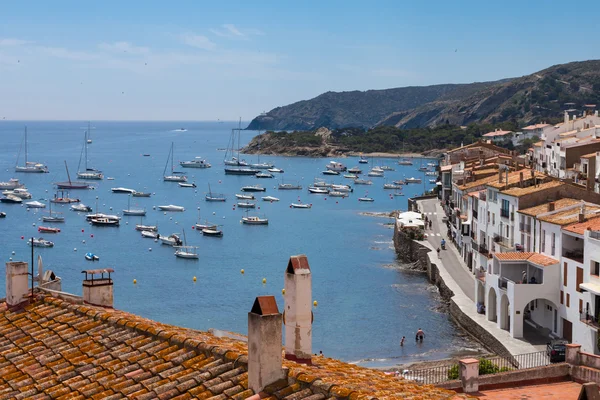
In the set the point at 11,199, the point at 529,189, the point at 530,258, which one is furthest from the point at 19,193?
the point at 530,258

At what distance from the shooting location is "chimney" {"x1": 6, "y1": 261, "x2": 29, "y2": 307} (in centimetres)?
1328

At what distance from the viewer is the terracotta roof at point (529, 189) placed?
43531 millimetres

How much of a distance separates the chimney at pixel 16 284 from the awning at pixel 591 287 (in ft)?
80.9

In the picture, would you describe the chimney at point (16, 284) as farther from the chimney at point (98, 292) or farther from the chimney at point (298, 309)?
the chimney at point (298, 309)

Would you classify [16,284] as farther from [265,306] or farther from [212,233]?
[212,233]

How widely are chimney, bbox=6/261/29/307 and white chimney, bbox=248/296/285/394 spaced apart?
5816mm

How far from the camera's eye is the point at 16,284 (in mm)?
13398

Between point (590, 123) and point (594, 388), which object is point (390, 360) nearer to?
point (594, 388)

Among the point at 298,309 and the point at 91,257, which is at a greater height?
the point at 298,309

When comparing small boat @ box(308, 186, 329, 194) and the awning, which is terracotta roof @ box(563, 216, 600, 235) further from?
small boat @ box(308, 186, 329, 194)

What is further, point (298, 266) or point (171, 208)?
point (171, 208)

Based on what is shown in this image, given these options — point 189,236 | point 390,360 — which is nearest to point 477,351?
point 390,360

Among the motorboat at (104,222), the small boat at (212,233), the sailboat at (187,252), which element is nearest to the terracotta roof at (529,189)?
the sailboat at (187,252)

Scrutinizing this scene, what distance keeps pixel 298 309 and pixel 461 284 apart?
41.9 m
